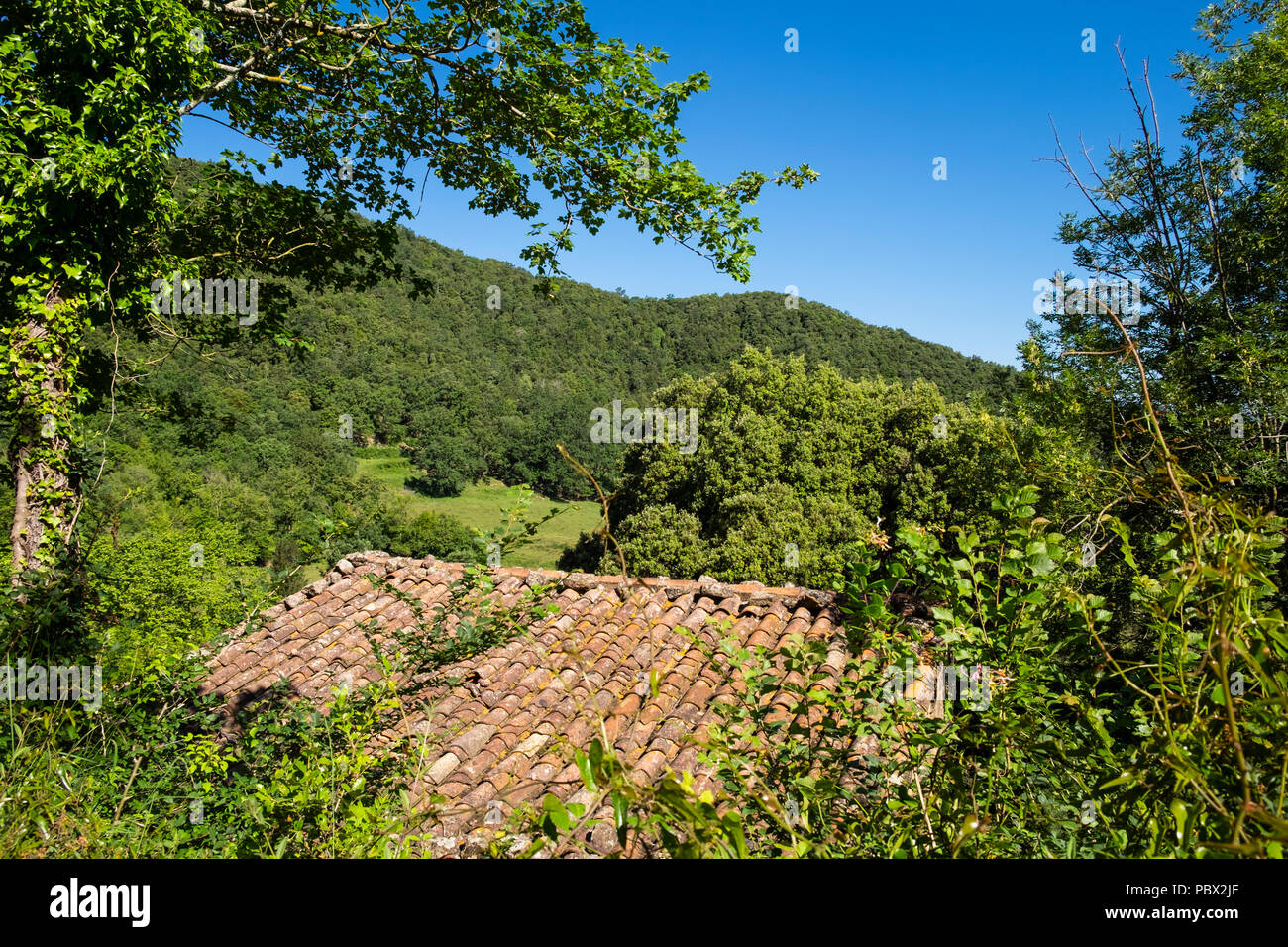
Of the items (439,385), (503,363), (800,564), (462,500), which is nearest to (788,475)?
(800,564)

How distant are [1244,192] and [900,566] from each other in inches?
486

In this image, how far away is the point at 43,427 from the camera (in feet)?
15.5

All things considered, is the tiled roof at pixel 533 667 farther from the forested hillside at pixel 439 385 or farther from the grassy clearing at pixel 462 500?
the grassy clearing at pixel 462 500

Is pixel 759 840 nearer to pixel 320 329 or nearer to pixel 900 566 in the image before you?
pixel 900 566

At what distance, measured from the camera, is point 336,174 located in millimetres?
7043

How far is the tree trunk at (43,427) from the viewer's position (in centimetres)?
461

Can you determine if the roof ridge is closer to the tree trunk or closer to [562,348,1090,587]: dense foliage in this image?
the tree trunk

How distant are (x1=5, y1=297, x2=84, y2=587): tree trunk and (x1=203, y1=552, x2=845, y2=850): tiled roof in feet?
5.28

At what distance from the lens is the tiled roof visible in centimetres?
355

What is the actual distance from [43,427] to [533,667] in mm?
3971

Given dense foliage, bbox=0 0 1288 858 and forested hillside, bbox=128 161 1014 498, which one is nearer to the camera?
dense foliage, bbox=0 0 1288 858

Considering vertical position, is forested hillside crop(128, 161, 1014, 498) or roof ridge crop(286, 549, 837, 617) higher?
forested hillside crop(128, 161, 1014, 498)

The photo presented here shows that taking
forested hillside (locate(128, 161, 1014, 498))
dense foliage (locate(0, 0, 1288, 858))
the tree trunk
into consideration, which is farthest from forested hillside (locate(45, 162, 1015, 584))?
the tree trunk

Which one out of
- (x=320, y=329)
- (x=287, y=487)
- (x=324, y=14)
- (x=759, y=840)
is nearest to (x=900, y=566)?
(x=759, y=840)
